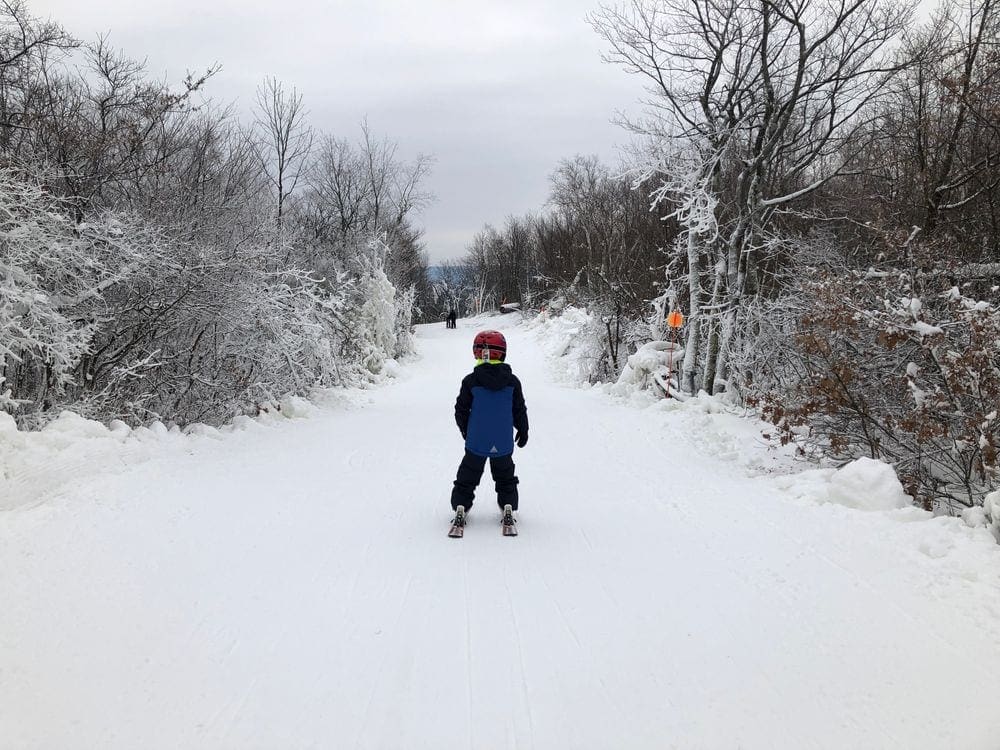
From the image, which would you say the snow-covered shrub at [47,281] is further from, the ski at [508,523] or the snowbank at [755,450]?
the snowbank at [755,450]

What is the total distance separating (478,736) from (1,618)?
2.83m

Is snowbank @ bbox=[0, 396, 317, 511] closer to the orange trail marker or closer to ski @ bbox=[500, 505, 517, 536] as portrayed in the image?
ski @ bbox=[500, 505, 517, 536]

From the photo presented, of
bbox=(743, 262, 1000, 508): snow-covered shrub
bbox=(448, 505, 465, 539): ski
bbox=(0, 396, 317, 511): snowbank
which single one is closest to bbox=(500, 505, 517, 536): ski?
bbox=(448, 505, 465, 539): ski

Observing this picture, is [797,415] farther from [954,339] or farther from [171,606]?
[171,606]

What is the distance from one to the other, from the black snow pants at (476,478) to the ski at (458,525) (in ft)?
0.28

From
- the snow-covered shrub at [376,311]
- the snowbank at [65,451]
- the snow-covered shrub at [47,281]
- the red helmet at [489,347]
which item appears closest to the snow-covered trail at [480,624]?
the snowbank at [65,451]

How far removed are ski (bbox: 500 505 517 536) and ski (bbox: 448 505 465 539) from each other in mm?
351

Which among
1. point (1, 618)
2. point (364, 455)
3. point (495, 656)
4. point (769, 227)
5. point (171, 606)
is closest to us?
point (495, 656)

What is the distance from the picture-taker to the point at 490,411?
545cm

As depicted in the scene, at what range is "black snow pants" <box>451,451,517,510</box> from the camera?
17.9 feet

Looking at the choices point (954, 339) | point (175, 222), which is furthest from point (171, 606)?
point (175, 222)

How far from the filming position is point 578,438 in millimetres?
10023

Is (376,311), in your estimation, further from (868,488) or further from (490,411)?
(868,488)

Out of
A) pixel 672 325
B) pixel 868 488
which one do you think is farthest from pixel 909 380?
pixel 672 325
